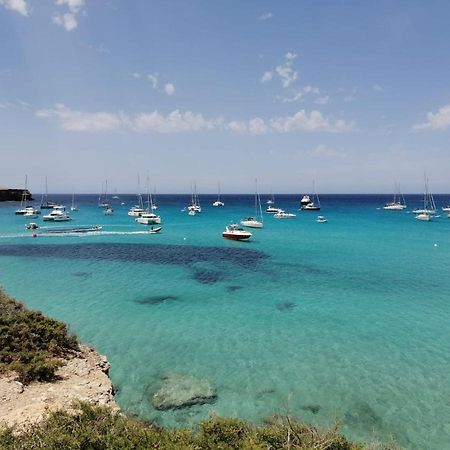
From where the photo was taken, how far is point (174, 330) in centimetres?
2205

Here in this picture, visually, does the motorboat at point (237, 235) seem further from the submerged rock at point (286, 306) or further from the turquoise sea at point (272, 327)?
the submerged rock at point (286, 306)

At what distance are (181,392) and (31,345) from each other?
22.3ft

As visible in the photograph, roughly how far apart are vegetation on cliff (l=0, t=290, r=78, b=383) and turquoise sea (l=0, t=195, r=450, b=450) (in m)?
3.13

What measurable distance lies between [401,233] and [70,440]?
77245 mm

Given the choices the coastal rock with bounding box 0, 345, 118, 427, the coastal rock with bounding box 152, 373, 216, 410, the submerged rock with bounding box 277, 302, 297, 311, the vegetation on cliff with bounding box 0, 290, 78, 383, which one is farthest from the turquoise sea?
the vegetation on cliff with bounding box 0, 290, 78, 383

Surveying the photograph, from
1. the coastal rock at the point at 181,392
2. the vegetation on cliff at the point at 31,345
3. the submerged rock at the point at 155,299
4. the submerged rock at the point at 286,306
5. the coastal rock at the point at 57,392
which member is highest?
the vegetation on cliff at the point at 31,345

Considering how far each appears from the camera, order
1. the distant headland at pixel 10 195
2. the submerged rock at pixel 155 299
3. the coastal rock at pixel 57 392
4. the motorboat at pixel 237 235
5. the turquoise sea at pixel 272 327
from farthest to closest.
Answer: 1. the distant headland at pixel 10 195
2. the motorboat at pixel 237 235
3. the submerged rock at pixel 155 299
4. the turquoise sea at pixel 272 327
5. the coastal rock at pixel 57 392

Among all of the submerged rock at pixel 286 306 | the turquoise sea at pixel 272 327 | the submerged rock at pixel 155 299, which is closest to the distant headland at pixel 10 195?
the turquoise sea at pixel 272 327

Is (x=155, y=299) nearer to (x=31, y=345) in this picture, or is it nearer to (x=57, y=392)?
(x=31, y=345)

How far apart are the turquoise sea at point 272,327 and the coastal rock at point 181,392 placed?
38cm

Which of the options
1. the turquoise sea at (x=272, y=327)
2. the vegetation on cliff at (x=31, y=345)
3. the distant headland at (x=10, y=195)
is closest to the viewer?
the vegetation on cliff at (x=31, y=345)

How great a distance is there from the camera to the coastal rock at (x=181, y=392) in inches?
578

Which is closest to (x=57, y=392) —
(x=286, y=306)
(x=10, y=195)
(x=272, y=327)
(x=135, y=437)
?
(x=135, y=437)

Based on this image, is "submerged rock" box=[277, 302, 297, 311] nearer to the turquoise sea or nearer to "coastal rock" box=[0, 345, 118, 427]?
the turquoise sea
